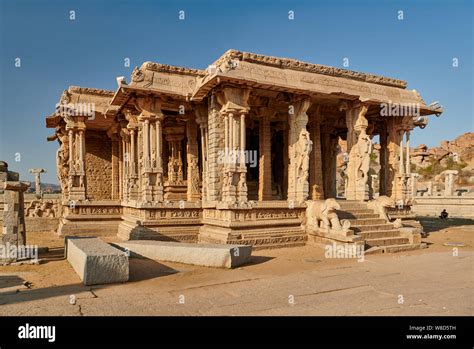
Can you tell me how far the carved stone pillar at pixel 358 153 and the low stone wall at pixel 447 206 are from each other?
1375 centimetres

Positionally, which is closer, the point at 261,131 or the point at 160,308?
the point at 160,308

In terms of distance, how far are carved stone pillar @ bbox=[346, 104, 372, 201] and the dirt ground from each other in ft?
14.2

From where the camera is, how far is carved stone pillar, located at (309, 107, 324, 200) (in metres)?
15.9

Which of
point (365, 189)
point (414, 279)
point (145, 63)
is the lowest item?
point (414, 279)

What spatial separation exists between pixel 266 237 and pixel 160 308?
6.41 m

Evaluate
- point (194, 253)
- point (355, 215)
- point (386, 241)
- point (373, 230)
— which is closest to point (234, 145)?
point (194, 253)

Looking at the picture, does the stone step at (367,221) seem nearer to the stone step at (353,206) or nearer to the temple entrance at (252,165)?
the stone step at (353,206)

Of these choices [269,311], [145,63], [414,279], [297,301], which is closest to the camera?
[269,311]

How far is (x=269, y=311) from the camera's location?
5094 mm

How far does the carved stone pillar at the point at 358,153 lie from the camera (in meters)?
13.5

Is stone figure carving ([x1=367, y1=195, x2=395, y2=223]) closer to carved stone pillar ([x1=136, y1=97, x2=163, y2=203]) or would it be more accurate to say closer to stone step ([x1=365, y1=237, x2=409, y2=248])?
stone step ([x1=365, y1=237, x2=409, y2=248])

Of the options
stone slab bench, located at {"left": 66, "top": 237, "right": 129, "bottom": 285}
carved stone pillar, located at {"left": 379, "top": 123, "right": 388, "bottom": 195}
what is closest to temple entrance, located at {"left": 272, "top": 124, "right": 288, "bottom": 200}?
carved stone pillar, located at {"left": 379, "top": 123, "right": 388, "bottom": 195}
